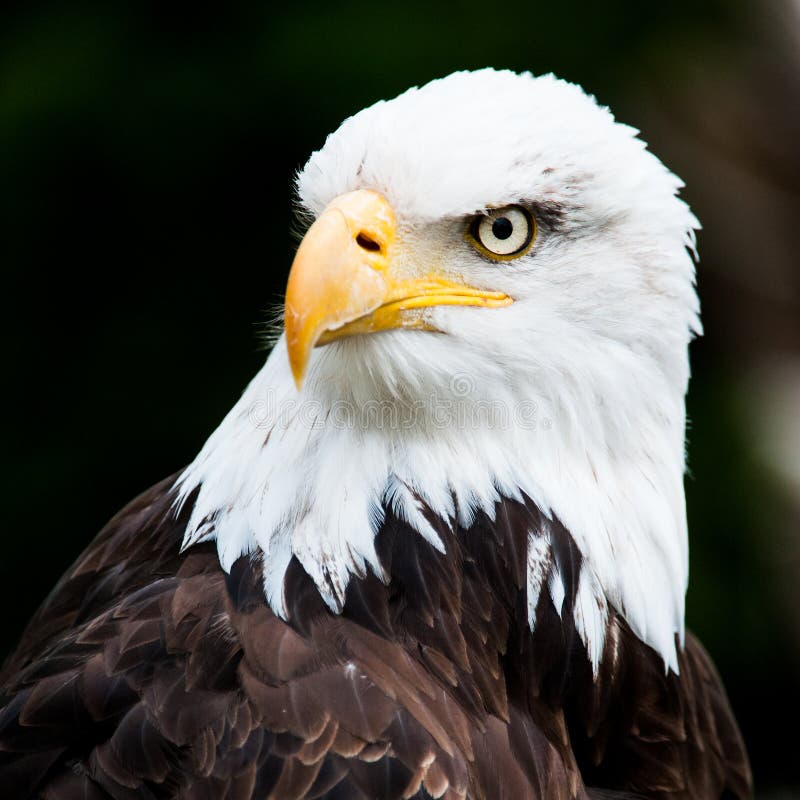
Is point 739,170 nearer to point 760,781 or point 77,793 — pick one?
point 760,781

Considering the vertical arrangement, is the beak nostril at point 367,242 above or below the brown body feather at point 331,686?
above

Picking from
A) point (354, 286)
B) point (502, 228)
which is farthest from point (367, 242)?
point (502, 228)

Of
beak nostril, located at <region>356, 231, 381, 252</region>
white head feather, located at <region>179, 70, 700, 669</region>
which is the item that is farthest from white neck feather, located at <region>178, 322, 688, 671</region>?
beak nostril, located at <region>356, 231, 381, 252</region>

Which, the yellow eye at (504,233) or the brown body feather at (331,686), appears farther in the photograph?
the yellow eye at (504,233)

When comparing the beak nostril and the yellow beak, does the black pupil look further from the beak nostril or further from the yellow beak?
the beak nostril

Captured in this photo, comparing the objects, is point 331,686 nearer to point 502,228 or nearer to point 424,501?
point 424,501

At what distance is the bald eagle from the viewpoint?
7.54 feet

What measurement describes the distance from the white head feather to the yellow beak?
1.2 inches

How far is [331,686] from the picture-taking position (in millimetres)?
2316

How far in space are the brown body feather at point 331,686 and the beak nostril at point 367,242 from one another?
58cm

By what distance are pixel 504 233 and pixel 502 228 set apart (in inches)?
0.6

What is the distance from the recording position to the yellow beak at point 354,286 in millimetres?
2260

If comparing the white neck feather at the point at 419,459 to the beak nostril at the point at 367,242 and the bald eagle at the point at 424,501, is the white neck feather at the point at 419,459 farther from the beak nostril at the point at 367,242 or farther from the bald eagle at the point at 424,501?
the beak nostril at the point at 367,242

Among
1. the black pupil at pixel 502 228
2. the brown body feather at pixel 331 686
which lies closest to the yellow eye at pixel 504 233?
the black pupil at pixel 502 228
